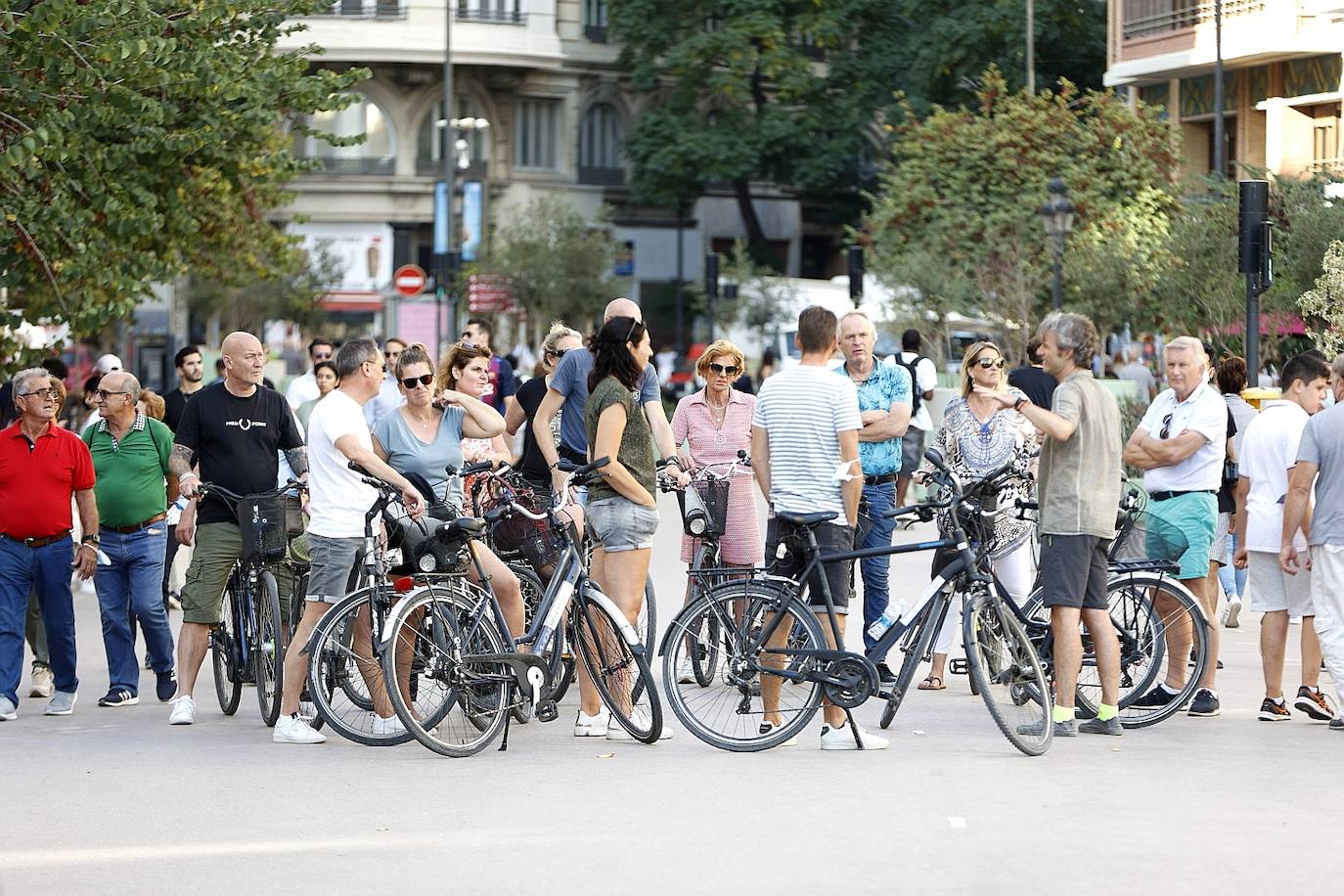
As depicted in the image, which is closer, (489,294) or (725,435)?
(725,435)

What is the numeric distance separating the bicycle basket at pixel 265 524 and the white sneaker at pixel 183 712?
871mm

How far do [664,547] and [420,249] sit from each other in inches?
1451

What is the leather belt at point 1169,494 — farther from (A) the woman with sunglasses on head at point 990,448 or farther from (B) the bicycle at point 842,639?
(B) the bicycle at point 842,639

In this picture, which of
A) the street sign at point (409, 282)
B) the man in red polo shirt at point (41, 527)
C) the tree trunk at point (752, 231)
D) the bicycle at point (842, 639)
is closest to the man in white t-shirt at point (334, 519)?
the bicycle at point (842, 639)

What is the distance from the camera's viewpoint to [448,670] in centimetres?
958

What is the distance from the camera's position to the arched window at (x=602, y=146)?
58188 millimetres

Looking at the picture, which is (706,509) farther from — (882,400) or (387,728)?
(387,728)

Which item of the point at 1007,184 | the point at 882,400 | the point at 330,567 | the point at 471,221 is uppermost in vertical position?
the point at 471,221

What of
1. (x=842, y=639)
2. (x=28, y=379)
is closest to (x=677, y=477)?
(x=842, y=639)

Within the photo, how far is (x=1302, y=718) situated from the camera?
10719mm

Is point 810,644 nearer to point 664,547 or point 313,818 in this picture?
point 313,818

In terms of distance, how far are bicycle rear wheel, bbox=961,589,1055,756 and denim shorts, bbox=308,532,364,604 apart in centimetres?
289

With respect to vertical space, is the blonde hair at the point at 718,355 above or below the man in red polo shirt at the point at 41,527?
above

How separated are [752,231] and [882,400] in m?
45.7
